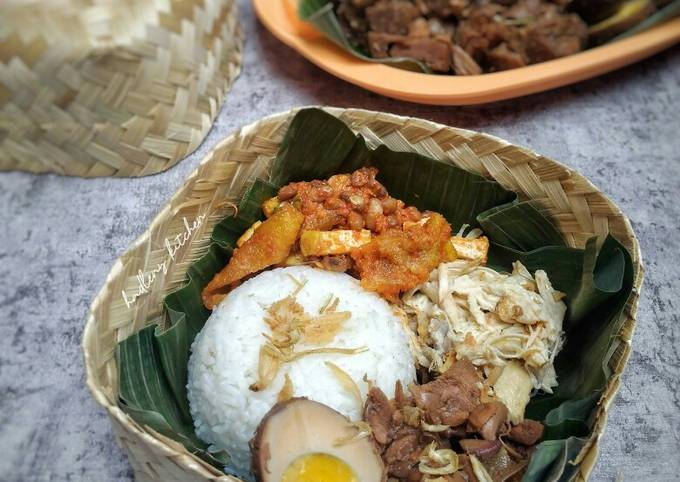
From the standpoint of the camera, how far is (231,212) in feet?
6.98

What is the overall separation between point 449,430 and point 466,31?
6.25ft

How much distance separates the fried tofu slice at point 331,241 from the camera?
2.02 meters

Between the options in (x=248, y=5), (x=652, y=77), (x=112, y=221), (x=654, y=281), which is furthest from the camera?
(x=248, y=5)

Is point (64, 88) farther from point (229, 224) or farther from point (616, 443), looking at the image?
point (616, 443)

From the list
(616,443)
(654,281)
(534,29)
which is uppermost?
(534,29)

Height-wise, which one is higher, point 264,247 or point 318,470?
point 264,247

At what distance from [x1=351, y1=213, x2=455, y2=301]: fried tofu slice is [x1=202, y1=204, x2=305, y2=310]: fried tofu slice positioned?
227mm

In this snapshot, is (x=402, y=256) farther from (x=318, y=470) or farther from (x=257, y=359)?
(x=318, y=470)

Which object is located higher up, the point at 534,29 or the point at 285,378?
the point at 534,29

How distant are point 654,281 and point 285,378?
151 centimetres

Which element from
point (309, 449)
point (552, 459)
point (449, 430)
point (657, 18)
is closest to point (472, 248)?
point (449, 430)

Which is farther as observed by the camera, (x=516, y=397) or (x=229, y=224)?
(x=229, y=224)

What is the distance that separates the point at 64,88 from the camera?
239 centimetres

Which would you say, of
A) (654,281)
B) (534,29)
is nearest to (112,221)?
(534,29)
